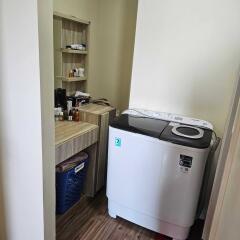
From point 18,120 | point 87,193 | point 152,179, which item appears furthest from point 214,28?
point 87,193

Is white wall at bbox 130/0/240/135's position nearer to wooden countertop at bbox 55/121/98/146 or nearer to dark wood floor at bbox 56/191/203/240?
wooden countertop at bbox 55/121/98/146

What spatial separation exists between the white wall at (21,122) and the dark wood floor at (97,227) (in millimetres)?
549

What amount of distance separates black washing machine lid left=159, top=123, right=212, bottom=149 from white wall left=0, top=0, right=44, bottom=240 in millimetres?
838

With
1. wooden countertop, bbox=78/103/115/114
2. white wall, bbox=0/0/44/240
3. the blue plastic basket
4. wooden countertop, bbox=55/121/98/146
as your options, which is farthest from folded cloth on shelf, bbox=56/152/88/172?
white wall, bbox=0/0/44/240

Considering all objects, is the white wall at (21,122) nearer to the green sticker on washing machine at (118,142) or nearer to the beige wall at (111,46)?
the green sticker on washing machine at (118,142)

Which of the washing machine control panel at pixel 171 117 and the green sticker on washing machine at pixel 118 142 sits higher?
the washing machine control panel at pixel 171 117

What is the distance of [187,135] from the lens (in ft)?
4.98

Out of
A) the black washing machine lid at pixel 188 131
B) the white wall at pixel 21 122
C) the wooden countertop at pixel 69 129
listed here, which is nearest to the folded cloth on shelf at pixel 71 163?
the wooden countertop at pixel 69 129

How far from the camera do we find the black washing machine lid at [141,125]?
1572 mm

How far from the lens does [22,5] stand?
922 mm

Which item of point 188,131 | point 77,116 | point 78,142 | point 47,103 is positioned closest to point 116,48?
point 77,116

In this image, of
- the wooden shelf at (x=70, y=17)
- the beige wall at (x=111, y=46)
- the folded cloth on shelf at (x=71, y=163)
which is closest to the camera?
the folded cloth on shelf at (x=71, y=163)

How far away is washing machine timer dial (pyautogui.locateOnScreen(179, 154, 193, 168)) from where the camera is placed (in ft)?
4.81

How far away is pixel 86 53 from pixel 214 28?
127cm
